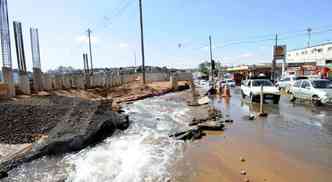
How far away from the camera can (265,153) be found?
698 cm

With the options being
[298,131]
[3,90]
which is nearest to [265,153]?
[298,131]

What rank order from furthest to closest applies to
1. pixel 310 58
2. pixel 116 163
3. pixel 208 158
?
1. pixel 310 58
2. pixel 116 163
3. pixel 208 158

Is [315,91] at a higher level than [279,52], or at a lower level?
lower

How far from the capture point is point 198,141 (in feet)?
28.3

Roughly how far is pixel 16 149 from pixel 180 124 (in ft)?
22.9

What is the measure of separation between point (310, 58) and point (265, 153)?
58206mm

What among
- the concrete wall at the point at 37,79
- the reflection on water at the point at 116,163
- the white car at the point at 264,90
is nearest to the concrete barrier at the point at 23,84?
the concrete wall at the point at 37,79

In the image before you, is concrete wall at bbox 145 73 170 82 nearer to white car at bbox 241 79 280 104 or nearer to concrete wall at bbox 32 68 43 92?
concrete wall at bbox 32 68 43 92

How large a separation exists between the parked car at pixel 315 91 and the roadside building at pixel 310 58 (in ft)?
69.6

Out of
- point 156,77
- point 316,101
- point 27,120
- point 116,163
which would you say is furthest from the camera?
point 156,77

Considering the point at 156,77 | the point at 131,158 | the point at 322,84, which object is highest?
the point at 156,77

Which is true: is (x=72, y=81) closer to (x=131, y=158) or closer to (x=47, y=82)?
(x=47, y=82)

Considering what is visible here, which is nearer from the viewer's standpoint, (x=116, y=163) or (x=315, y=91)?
(x=116, y=163)

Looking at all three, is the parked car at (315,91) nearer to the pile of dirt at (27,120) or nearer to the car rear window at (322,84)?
the car rear window at (322,84)
